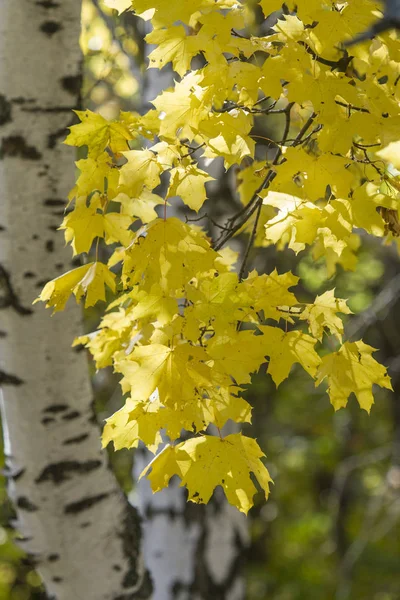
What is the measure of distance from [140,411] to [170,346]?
10cm

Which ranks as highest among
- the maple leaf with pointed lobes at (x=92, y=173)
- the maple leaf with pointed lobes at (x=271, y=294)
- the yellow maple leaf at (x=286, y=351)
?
the maple leaf with pointed lobes at (x=92, y=173)

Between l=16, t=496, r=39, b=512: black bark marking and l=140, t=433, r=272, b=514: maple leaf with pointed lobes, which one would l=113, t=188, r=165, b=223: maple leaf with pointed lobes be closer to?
l=140, t=433, r=272, b=514: maple leaf with pointed lobes

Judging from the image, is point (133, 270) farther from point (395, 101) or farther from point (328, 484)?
point (328, 484)

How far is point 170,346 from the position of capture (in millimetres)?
806

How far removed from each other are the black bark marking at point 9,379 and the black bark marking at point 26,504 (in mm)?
250

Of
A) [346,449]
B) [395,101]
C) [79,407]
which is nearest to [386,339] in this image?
[346,449]

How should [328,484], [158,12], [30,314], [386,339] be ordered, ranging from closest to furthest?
[158,12], [30,314], [386,339], [328,484]

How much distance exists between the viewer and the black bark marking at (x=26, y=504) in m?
1.30

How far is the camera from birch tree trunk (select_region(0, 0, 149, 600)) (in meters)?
1.18

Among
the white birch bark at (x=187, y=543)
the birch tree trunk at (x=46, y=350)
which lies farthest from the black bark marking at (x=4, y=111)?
the white birch bark at (x=187, y=543)

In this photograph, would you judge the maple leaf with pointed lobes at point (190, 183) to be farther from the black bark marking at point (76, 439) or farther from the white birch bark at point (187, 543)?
the white birch bark at point (187, 543)

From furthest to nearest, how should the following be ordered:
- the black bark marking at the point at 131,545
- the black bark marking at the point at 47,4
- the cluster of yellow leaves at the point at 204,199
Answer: the black bark marking at the point at 131,545
the black bark marking at the point at 47,4
the cluster of yellow leaves at the point at 204,199

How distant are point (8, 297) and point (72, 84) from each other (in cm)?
44

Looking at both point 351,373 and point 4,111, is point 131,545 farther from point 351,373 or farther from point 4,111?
point 4,111
